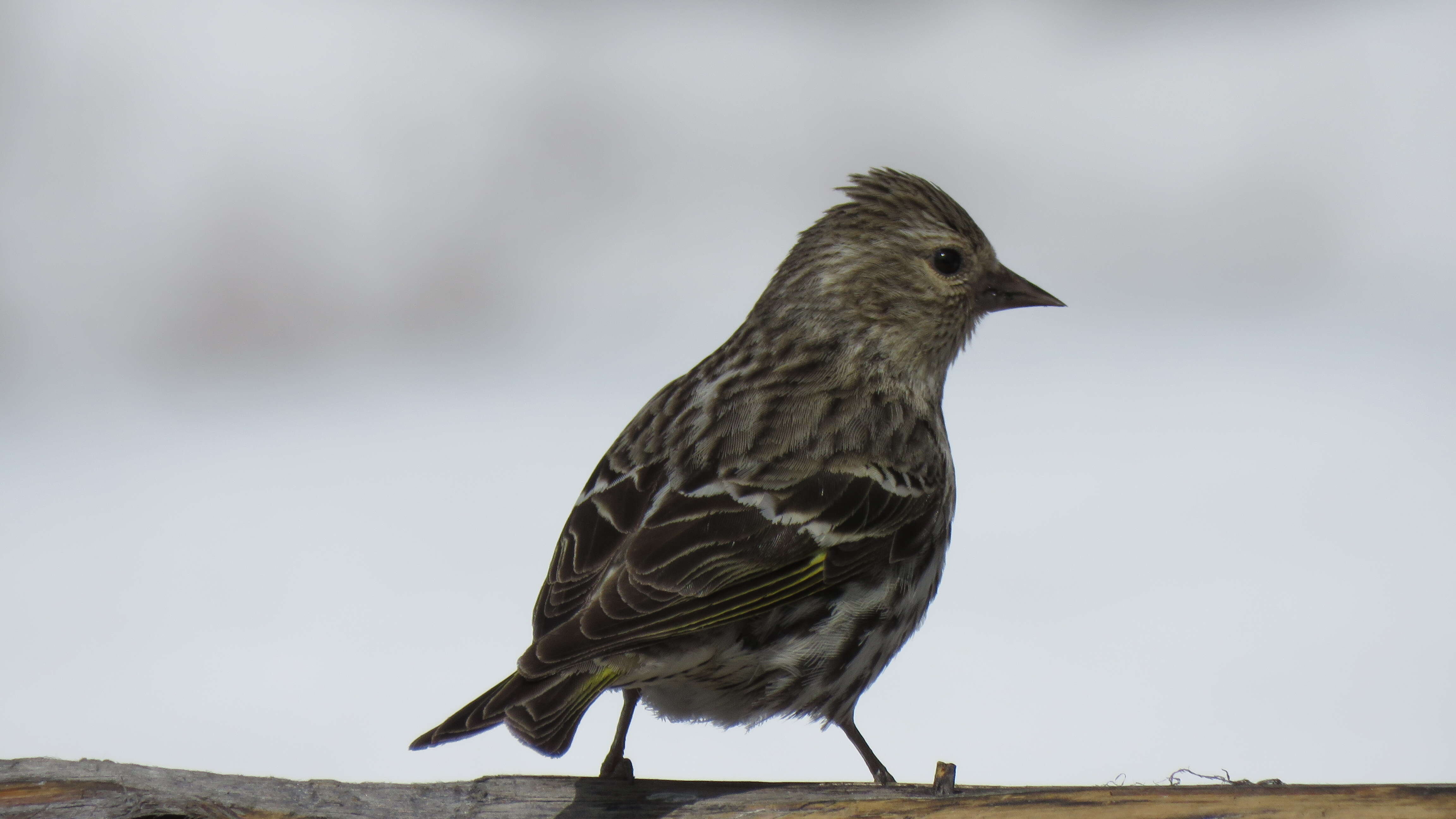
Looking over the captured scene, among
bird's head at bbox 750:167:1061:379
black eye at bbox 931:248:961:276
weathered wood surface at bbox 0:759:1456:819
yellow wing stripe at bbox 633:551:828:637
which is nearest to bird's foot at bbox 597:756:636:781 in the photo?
weathered wood surface at bbox 0:759:1456:819

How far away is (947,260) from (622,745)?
158 cm

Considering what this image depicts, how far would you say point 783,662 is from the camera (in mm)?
2791

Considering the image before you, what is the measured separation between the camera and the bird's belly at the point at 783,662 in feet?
8.75

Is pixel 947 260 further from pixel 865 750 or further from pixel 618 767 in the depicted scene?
pixel 618 767

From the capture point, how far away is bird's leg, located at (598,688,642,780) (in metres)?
2.88

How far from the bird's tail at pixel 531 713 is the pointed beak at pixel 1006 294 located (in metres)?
1.80

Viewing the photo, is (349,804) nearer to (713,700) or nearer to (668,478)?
(713,700)

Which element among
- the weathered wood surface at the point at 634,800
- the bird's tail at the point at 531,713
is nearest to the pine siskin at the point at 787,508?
the bird's tail at the point at 531,713

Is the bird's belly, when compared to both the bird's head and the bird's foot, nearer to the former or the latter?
the bird's foot

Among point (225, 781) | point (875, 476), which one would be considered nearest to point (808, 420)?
point (875, 476)

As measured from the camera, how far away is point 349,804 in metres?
2.41

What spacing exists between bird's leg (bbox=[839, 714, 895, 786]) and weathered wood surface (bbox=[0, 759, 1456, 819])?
0.52 metres

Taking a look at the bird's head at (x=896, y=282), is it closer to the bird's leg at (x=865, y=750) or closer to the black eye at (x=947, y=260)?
the black eye at (x=947, y=260)

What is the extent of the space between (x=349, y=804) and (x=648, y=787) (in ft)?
1.85
